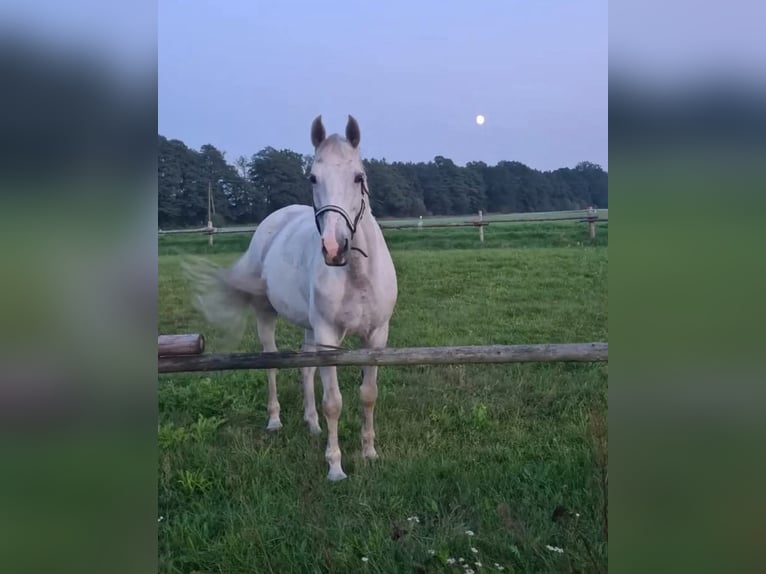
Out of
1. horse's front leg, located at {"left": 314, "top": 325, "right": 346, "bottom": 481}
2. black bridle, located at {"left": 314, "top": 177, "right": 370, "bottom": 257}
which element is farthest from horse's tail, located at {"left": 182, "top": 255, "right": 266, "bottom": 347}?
black bridle, located at {"left": 314, "top": 177, "right": 370, "bottom": 257}

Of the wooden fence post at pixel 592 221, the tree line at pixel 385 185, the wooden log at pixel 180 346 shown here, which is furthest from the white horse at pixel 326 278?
the wooden fence post at pixel 592 221

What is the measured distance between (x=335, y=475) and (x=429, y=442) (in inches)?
20.7

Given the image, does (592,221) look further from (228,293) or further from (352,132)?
(228,293)

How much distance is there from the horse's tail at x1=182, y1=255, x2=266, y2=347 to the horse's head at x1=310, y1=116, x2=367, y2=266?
4.00 ft

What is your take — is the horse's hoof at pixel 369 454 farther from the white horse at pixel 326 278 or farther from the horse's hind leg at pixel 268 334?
the horse's hind leg at pixel 268 334

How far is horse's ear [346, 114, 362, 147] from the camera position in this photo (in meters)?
2.52

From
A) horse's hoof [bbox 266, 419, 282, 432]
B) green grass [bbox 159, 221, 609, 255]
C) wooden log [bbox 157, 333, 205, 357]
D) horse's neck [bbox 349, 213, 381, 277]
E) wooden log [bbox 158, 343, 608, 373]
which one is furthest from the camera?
horse's hoof [bbox 266, 419, 282, 432]

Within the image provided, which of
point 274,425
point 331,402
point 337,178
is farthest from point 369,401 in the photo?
point 337,178

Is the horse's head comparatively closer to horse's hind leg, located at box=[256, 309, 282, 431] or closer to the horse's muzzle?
the horse's muzzle

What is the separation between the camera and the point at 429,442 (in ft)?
10.2

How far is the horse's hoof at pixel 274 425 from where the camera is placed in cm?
364

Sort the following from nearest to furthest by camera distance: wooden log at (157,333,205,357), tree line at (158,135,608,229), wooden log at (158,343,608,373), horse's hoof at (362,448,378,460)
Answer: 1. wooden log at (158,343,608,373)
2. wooden log at (157,333,205,357)
3. tree line at (158,135,608,229)
4. horse's hoof at (362,448,378,460)
